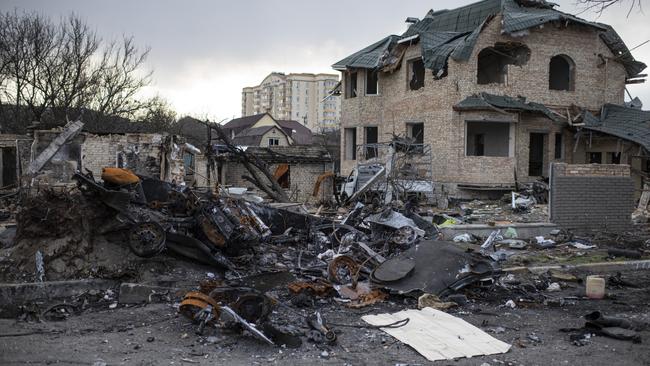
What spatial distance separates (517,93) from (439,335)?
19.3 meters

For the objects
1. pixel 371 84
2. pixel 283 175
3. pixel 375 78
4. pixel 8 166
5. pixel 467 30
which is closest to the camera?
pixel 8 166

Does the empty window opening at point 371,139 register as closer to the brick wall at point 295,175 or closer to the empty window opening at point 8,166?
the brick wall at point 295,175

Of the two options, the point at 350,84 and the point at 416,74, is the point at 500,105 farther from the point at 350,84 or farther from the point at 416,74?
the point at 350,84

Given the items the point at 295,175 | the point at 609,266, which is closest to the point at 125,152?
the point at 295,175

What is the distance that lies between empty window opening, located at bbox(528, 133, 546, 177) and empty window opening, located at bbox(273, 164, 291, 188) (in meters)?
12.5

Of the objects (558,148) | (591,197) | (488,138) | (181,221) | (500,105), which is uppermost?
(500,105)

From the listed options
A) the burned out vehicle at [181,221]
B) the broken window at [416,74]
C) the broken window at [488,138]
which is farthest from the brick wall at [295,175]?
the burned out vehicle at [181,221]

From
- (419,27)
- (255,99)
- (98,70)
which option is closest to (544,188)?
(419,27)

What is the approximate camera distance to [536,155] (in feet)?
80.5

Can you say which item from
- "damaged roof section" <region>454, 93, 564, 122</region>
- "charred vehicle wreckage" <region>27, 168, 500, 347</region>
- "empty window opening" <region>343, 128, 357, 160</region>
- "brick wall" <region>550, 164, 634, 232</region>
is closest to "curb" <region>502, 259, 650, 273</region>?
"charred vehicle wreckage" <region>27, 168, 500, 347</region>

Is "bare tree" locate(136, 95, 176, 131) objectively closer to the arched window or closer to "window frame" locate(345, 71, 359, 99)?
"window frame" locate(345, 71, 359, 99)

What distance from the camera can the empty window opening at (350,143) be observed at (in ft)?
97.4

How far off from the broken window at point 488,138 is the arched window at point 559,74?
9.84 feet

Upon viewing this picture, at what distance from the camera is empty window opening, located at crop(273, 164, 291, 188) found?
1126 inches
